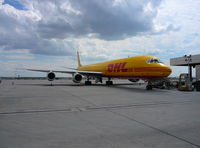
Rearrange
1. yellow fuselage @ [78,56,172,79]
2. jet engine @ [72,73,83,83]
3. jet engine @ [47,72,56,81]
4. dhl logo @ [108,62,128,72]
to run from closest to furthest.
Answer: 1. yellow fuselage @ [78,56,172,79]
2. dhl logo @ [108,62,128,72]
3. jet engine @ [72,73,83,83]
4. jet engine @ [47,72,56,81]

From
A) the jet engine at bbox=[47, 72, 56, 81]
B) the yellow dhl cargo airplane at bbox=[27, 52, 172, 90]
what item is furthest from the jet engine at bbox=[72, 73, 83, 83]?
the jet engine at bbox=[47, 72, 56, 81]

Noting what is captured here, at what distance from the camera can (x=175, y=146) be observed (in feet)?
11.1

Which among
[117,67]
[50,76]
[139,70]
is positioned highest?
[117,67]

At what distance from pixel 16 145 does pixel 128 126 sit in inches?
113

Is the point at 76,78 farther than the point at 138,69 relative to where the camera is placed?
Yes

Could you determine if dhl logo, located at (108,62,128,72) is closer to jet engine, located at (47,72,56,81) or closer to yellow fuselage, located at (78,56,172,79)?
yellow fuselage, located at (78,56,172,79)

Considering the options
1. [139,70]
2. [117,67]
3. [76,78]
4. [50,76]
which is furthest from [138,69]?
[50,76]

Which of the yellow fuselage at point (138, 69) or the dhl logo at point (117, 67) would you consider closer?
the yellow fuselage at point (138, 69)

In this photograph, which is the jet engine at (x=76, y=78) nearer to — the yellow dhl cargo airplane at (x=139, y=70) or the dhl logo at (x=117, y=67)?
the yellow dhl cargo airplane at (x=139, y=70)

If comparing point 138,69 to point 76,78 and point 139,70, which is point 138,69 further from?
point 76,78

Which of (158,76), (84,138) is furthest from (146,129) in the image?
(158,76)

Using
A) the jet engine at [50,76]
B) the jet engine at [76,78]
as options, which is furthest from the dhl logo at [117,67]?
the jet engine at [50,76]

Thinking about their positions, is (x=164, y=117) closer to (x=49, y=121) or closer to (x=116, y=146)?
(x=116, y=146)

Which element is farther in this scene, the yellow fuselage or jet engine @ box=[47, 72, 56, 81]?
jet engine @ box=[47, 72, 56, 81]
